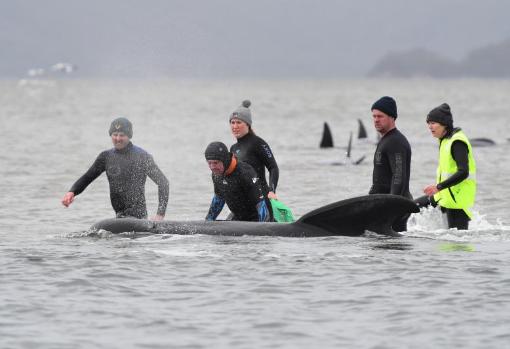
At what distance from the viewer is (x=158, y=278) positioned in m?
12.8

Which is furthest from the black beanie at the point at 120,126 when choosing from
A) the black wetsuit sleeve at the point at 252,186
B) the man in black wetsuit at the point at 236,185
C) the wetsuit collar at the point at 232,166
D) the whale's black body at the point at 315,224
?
the black wetsuit sleeve at the point at 252,186

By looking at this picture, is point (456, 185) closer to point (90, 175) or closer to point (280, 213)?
point (280, 213)

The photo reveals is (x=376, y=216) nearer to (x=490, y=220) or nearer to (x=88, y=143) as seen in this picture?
(x=490, y=220)

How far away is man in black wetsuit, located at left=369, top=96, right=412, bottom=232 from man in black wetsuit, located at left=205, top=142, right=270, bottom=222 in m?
1.70

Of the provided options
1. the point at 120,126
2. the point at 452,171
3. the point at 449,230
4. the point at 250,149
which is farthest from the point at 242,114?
the point at 449,230

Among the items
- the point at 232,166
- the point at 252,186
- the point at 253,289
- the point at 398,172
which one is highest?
the point at 232,166

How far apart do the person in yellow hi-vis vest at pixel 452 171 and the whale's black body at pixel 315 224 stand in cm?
68

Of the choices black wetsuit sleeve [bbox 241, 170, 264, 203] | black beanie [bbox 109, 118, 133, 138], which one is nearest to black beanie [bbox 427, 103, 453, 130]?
black wetsuit sleeve [bbox 241, 170, 264, 203]

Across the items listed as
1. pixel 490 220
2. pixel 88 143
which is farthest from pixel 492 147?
pixel 490 220

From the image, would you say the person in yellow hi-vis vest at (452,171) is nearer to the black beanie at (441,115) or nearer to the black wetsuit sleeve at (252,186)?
the black beanie at (441,115)

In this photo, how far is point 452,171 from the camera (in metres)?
14.7

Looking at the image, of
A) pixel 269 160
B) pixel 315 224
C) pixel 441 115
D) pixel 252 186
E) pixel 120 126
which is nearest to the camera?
pixel 441 115

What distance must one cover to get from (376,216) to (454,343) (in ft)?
14.7

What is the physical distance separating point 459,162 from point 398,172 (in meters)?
0.95
